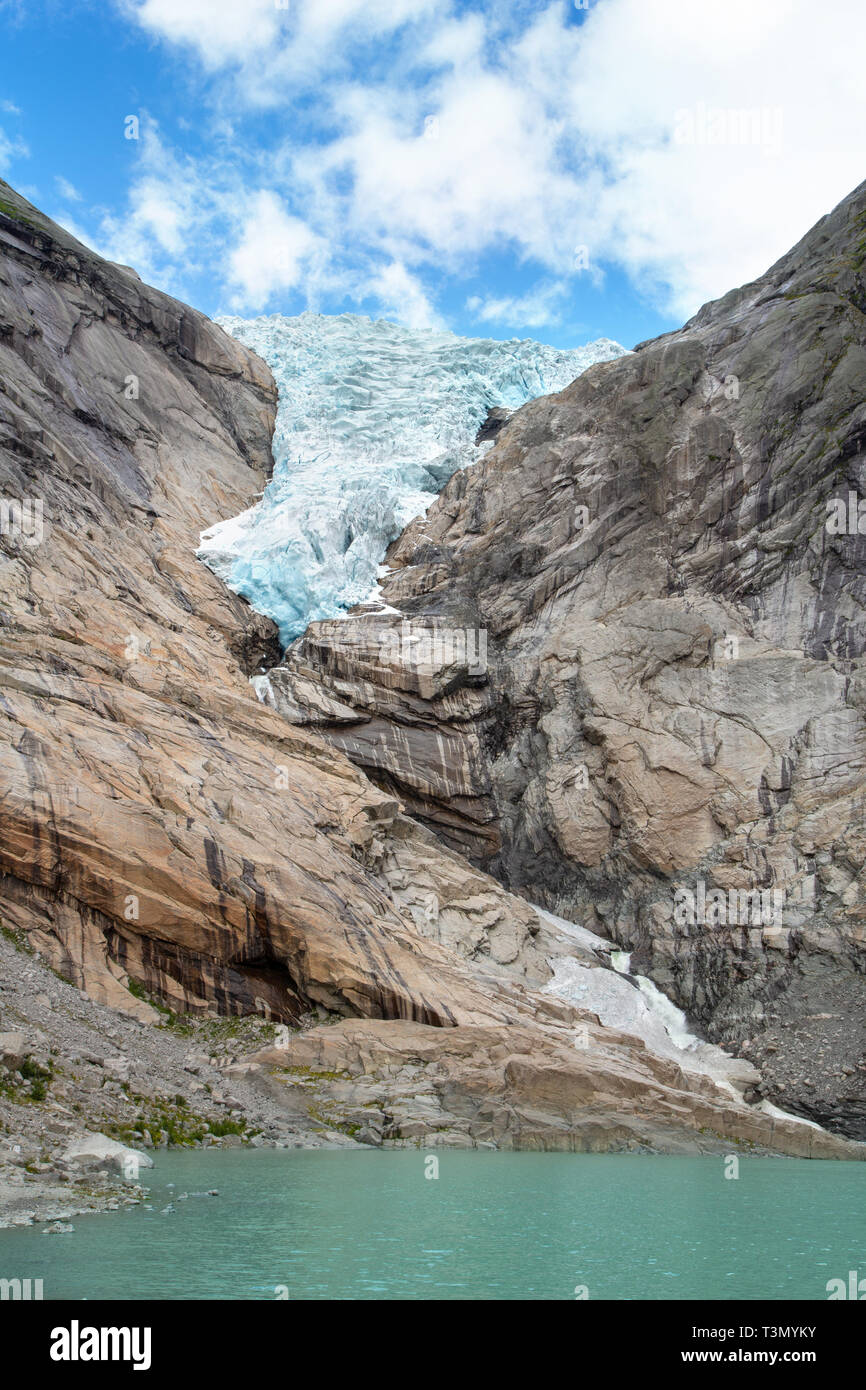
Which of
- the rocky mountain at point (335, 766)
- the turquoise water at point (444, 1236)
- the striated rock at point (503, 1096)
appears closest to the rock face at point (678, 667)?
the rocky mountain at point (335, 766)

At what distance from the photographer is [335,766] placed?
44.1 meters

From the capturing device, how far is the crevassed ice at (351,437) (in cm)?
5738

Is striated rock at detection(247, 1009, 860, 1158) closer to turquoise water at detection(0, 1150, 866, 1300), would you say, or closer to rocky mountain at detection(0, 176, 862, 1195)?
rocky mountain at detection(0, 176, 862, 1195)

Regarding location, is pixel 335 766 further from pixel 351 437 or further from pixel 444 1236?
pixel 351 437

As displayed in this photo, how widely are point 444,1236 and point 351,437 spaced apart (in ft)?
204

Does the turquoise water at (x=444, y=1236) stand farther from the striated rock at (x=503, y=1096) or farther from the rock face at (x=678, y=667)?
the rock face at (x=678, y=667)

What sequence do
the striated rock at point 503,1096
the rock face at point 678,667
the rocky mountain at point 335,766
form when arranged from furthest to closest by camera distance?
the rock face at point 678,667 < the rocky mountain at point 335,766 < the striated rock at point 503,1096

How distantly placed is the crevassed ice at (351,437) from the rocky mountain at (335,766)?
233 cm

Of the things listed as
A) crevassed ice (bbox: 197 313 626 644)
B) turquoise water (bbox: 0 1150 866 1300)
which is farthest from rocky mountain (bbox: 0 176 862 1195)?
turquoise water (bbox: 0 1150 866 1300)

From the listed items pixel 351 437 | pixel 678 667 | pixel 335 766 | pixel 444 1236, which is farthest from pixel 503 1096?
pixel 351 437

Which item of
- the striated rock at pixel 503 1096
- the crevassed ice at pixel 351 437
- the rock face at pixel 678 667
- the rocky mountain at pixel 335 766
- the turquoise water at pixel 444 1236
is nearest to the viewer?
the turquoise water at pixel 444 1236
